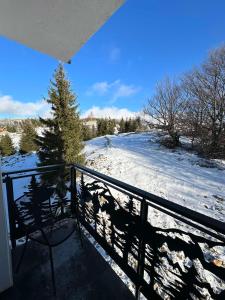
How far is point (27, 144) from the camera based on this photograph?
50.1 feet

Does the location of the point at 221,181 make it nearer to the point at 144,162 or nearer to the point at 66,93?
the point at 144,162

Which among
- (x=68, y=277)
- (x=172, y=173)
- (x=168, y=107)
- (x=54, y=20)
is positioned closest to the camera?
(x=54, y=20)

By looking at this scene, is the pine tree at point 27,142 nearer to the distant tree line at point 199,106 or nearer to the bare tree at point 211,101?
the distant tree line at point 199,106

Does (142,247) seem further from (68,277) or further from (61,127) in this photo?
(61,127)

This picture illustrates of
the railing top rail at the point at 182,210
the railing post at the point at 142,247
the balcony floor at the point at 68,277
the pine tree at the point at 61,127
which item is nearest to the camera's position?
the railing top rail at the point at 182,210

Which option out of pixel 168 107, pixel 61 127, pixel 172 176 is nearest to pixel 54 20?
pixel 172 176

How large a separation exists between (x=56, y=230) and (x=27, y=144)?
14884 millimetres

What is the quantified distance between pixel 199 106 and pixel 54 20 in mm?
8691

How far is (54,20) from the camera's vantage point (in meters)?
1.10

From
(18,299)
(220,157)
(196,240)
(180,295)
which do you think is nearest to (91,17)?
(196,240)

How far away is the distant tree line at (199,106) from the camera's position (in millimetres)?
8062

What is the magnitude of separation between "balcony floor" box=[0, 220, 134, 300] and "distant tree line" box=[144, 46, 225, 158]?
7936 mm

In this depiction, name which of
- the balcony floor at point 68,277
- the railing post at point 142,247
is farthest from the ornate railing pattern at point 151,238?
the balcony floor at point 68,277

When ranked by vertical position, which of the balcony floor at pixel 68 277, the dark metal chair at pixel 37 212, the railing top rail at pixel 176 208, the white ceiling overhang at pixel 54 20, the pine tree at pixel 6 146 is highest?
the white ceiling overhang at pixel 54 20
